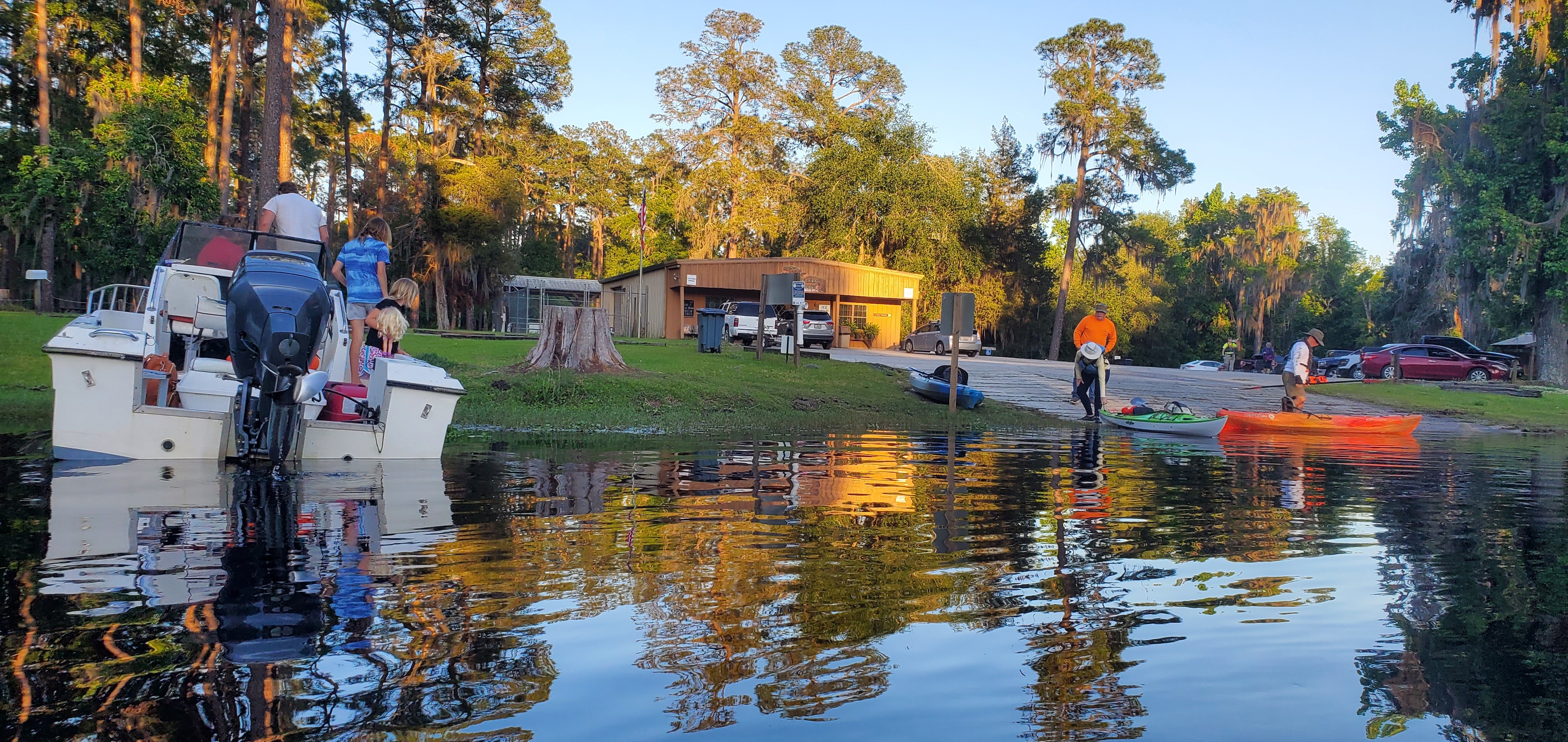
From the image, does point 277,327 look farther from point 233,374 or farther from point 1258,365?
point 1258,365

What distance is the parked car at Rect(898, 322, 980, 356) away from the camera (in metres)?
38.2

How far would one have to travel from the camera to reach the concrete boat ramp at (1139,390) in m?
22.8

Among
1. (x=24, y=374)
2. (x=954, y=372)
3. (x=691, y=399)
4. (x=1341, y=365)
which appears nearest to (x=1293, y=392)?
(x=954, y=372)

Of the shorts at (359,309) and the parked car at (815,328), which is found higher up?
the parked car at (815,328)

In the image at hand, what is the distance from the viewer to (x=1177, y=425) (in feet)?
56.5

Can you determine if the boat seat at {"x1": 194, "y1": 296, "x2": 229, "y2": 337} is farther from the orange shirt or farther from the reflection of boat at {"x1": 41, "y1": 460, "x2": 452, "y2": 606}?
the orange shirt

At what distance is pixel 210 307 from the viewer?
325 inches

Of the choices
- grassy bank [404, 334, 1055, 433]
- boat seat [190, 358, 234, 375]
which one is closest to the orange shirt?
grassy bank [404, 334, 1055, 433]

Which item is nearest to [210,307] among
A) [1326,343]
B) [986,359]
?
[986,359]

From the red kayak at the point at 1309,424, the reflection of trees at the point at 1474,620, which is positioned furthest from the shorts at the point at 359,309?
the red kayak at the point at 1309,424

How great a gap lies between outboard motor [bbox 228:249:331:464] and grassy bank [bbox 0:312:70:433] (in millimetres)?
6845

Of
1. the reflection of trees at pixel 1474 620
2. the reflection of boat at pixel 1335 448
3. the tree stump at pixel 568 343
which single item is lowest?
the reflection of boat at pixel 1335 448

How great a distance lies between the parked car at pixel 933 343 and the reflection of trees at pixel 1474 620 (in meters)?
29.2

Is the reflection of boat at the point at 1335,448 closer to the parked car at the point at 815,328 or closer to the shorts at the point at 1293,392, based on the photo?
the shorts at the point at 1293,392
